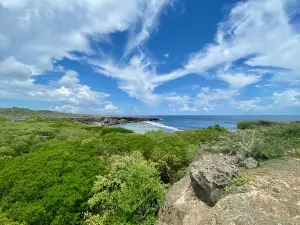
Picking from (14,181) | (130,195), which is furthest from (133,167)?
(14,181)

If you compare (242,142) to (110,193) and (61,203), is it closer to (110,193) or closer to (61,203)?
(110,193)

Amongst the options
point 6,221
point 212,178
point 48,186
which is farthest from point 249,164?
point 6,221

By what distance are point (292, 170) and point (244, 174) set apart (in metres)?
2.06

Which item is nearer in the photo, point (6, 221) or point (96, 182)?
point (6, 221)

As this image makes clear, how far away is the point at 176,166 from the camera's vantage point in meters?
18.0

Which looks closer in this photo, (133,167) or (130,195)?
(130,195)

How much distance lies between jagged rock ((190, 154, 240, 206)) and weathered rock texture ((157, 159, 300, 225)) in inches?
13.2

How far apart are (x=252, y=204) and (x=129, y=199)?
19.8 feet

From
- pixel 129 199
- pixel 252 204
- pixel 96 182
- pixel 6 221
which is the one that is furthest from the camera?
pixel 96 182

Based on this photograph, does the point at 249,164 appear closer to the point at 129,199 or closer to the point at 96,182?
the point at 129,199

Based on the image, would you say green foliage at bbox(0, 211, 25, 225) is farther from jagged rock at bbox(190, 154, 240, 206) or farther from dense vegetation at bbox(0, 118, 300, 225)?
jagged rock at bbox(190, 154, 240, 206)

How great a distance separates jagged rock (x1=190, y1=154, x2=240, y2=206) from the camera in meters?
9.66

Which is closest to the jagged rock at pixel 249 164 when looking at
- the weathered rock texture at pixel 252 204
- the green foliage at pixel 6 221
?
the weathered rock texture at pixel 252 204

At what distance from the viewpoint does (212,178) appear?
32.8ft
